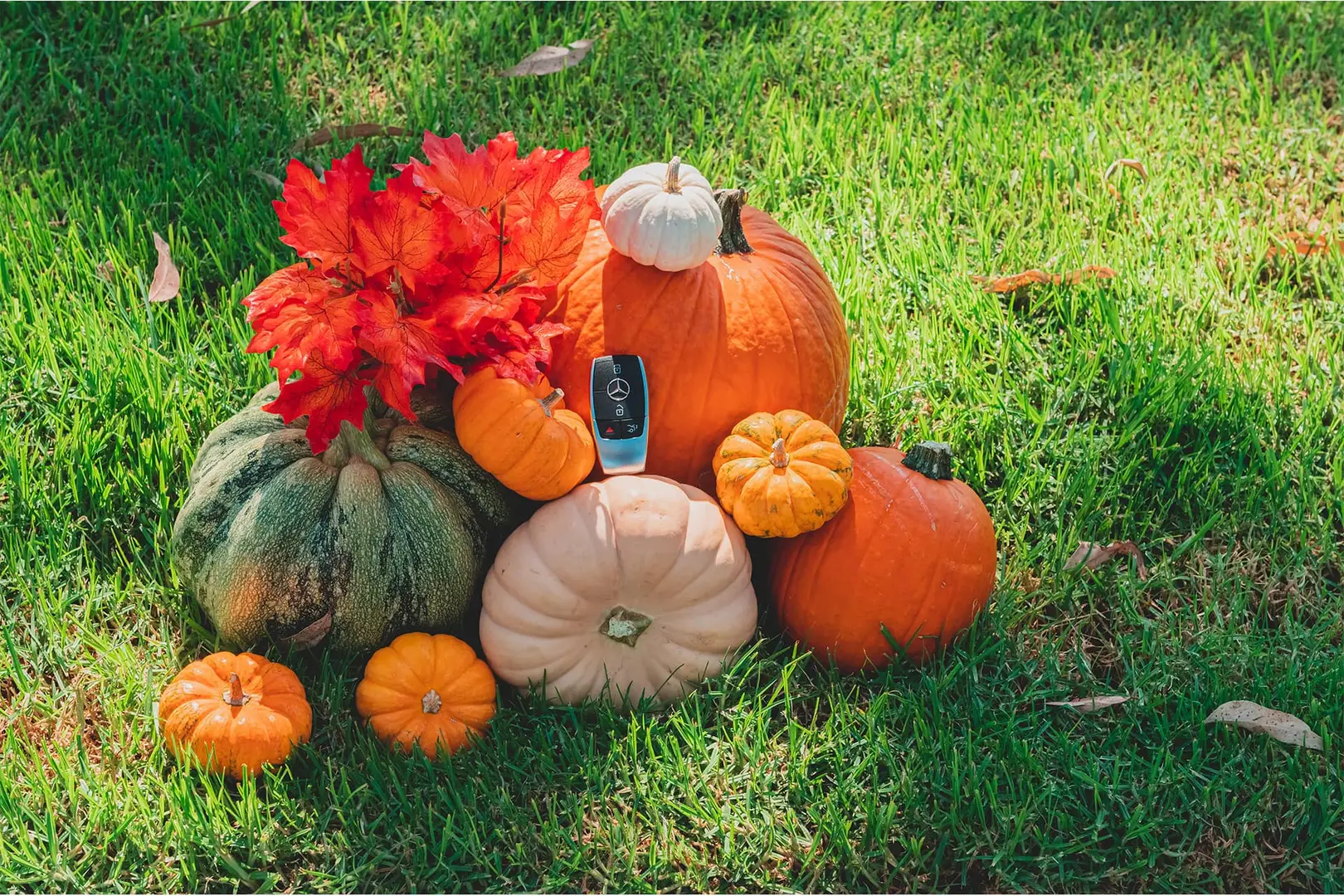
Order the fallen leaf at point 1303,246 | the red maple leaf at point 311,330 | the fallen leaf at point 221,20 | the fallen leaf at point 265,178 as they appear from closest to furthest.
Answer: the red maple leaf at point 311,330, the fallen leaf at point 265,178, the fallen leaf at point 1303,246, the fallen leaf at point 221,20

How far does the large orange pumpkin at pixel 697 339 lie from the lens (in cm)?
317

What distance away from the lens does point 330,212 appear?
2.73 metres

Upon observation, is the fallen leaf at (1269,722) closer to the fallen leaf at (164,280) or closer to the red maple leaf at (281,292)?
the red maple leaf at (281,292)

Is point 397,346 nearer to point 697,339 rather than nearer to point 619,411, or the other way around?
point 619,411

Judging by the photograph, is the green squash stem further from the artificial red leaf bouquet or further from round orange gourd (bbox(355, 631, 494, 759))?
round orange gourd (bbox(355, 631, 494, 759))

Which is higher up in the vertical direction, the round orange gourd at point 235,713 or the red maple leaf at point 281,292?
the red maple leaf at point 281,292

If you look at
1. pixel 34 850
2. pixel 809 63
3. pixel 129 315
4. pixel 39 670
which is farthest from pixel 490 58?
pixel 34 850

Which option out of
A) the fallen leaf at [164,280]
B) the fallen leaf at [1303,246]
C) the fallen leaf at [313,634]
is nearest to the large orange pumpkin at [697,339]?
the fallen leaf at [313,634]

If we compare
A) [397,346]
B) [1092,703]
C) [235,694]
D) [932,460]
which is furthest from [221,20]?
[1092,703]

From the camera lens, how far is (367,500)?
292 cm

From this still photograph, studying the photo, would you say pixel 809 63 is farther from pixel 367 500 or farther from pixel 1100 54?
pixel 367 500

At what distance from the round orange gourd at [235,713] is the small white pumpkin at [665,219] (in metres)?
1.40

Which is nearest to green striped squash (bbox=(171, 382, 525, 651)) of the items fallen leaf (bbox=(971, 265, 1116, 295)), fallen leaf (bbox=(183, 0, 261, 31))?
fallen leaf (bbox=(971, 265, 1116, 295))

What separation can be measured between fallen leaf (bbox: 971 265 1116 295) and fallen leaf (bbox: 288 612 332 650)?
259 cm
